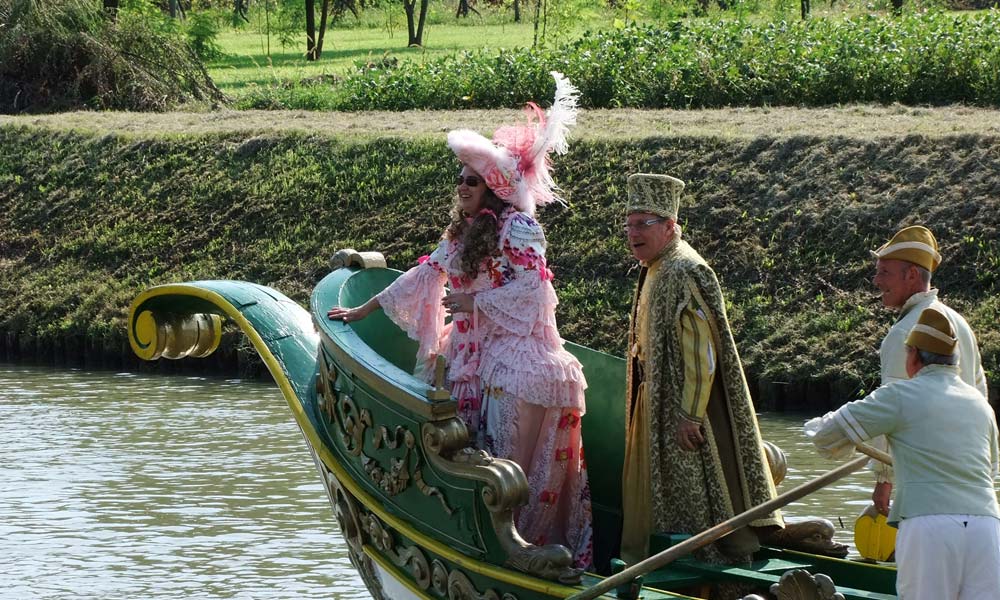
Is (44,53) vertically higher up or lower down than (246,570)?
higher up

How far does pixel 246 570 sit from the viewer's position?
7738 millimetres

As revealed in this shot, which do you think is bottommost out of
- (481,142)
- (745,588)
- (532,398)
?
(745,588)

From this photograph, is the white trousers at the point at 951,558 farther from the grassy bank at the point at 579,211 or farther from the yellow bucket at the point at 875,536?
the grassy bank at the point at 579,211

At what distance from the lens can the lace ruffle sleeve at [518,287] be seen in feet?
18.4

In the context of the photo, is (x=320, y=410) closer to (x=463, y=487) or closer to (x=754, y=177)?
(x=463, y=487)

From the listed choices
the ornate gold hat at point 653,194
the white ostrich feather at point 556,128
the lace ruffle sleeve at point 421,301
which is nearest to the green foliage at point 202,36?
the lace ruffle sleeve at point 421,301

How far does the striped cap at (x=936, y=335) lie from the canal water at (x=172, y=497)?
228 cm

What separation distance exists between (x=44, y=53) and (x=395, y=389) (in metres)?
17.1

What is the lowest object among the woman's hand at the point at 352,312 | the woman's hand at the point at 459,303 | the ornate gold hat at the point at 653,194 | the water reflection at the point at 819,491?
the water reflection at the point at 819,491

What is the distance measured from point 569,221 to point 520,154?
8220 millimetres

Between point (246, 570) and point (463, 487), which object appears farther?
point (246, 570)

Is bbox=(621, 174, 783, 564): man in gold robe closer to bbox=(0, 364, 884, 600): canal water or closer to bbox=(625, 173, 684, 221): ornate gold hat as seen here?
bbox=(625, 173, 684, 221): ornate gold hat

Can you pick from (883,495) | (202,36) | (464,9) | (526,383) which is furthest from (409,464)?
(464,9)

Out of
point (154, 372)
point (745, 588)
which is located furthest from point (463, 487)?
point (154, 372)
